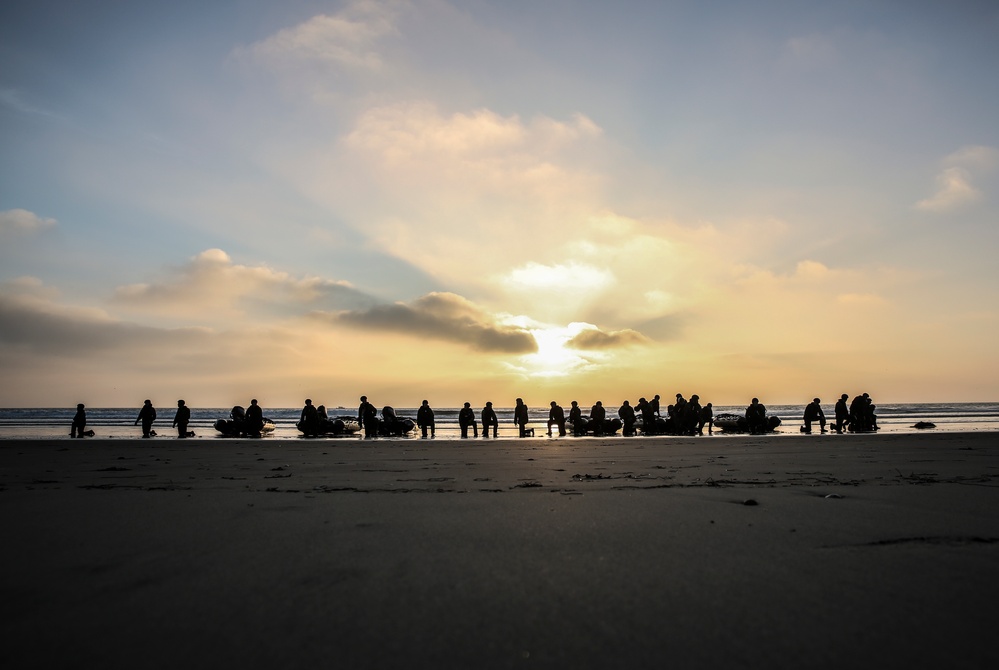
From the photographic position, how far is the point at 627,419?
29.2 metres

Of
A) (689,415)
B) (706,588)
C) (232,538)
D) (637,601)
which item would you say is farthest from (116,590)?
(689,415)

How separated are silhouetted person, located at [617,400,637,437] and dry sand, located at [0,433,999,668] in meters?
21.5

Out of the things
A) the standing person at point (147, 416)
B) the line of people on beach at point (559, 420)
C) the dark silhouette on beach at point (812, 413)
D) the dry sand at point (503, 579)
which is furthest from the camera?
the dark silhouette on beach at point (812, 413)

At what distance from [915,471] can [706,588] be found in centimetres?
874

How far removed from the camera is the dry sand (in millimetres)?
2328

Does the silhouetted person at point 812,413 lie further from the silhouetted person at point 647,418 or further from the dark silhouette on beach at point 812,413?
the silhouetted person at point 647,418

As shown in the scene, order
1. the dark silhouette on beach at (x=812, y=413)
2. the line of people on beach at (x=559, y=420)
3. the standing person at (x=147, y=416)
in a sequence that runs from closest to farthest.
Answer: the standing person at (x=147, y=416) < the line of people on beach at (x=559, y=420) < the dark silhouette on beach at (x=812, y=413)

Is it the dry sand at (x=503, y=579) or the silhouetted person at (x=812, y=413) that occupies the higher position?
the silhouetted person at (x=812, y=413)

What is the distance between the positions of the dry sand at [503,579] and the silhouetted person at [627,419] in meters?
21.5

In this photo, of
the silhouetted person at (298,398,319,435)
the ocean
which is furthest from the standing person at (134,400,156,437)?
the silhouetted person at (298,398,319,435)

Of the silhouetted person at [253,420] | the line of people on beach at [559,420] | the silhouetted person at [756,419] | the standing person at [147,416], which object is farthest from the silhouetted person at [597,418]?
the standing person at [147,416]

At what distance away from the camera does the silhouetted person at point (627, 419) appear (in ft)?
92.9

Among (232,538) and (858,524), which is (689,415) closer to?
(858,524)

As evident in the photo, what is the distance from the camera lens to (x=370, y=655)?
2271mm
